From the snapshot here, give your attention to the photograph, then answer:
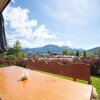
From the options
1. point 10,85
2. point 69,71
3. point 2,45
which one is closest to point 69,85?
point 10,85

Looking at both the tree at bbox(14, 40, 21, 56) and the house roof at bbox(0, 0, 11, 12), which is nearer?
the house roof at bbox(0, 0, 11, 12)

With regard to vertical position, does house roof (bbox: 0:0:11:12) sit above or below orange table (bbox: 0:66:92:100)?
above

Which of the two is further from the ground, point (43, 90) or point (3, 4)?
point (3, 4)

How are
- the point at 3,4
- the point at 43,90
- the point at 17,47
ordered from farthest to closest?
the point at 17,47
the point at 3,4
the point at 43,90

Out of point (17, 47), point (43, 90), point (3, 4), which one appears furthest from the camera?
point (17, 47)

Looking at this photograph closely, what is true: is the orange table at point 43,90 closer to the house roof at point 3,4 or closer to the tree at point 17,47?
the house roof at point 3,4

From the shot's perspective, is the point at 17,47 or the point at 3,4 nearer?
the point at 3,4

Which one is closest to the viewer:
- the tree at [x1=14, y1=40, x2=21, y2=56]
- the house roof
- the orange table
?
Answer: the orange table

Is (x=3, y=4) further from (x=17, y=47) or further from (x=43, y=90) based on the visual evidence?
(x=17, y=47)

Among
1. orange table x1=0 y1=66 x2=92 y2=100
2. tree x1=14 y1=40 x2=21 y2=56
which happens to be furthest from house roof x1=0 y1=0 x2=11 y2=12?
tree x1=14 y1=40 x2=21 y2=56

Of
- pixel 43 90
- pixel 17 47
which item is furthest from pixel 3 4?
pixel 17 47

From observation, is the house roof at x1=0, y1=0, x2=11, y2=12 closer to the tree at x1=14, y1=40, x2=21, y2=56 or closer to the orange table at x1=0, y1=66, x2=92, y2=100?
the orange table at x1=0, y1=66, x2=92, y2=100

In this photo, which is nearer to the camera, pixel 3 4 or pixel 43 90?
pixel 43 90

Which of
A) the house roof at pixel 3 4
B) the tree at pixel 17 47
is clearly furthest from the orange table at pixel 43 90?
the tree at pixel 17 47
